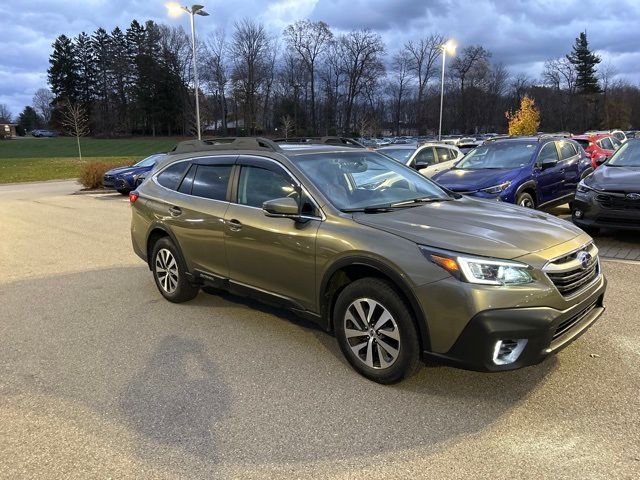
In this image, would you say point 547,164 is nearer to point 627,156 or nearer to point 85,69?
point 627,156

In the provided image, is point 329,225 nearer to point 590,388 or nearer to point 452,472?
point 452,472

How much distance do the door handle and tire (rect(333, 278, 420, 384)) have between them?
4.11 feet

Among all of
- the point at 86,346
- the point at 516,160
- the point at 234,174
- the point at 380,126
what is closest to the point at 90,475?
the point at 86,346

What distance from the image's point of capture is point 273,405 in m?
3.45

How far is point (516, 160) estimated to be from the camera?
9.64 meters

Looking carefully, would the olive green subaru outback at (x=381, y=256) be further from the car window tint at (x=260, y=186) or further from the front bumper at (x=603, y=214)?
the front bumper at (x=603, y=214)

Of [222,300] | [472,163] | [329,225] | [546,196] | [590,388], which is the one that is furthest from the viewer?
[472,163]

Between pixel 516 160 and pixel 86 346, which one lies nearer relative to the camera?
pixel 86 346

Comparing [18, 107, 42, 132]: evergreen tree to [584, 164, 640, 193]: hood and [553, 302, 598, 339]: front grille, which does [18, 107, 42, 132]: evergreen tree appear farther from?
[553, 302, 598, 339]: front grille

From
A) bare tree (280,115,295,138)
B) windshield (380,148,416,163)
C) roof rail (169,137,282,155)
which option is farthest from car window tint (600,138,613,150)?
bare tree (280,115,295,138)

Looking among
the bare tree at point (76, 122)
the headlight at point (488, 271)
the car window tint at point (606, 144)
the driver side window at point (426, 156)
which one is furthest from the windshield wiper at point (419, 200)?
the bare tree at point (76, 122)

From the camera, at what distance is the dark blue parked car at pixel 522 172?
347 inches

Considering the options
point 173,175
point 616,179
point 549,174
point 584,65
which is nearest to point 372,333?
point 173,175

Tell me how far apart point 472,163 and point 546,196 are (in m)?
1.51
